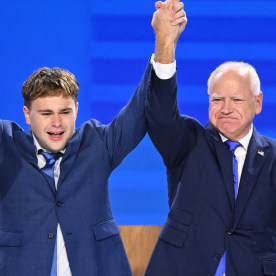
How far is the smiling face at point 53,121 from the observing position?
226 centimetres

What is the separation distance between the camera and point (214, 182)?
2.23m

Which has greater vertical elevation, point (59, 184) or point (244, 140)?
point (244, 140)

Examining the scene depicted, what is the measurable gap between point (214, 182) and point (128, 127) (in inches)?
14.5

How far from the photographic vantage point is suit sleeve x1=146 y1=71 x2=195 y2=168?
2123mm

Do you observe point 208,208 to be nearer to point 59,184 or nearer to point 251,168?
point 251,168

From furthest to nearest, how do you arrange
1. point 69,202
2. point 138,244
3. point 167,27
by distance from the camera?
1. point 138,244
2. point 69,202
3. point 167,27

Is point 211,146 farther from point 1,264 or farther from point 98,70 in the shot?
point 98,70

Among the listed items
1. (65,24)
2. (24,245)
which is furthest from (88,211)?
(65,24)

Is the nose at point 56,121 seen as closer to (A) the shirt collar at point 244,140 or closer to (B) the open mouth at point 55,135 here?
(B) the open mouth at point 55,135

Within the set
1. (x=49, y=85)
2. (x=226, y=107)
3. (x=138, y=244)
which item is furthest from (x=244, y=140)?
(x=138, y=244)

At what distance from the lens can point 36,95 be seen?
2.30m

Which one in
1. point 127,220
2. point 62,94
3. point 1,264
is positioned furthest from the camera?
point 127,220

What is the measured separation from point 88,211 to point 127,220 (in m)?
1.16

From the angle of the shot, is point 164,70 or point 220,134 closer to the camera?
point 164,70
